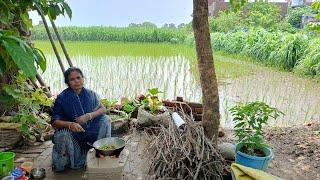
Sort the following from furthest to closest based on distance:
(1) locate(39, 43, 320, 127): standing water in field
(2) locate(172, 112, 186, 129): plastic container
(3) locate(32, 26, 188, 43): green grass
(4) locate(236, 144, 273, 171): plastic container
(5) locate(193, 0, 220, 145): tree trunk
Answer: (3) locate(32, 26, 188, 43): green grass → (1) locate(39, 43, 320, 127): standing water in field → (2) locate(172, 112, 186, 129): plastic container → (5) locate(193, 0, 220, 145): tree trunk → (4) locate(236, 144, 273, 171): plastic container

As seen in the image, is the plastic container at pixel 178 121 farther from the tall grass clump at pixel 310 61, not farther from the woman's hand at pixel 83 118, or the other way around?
the tall grass clump at pixel 310 61

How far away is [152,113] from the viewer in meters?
3.88

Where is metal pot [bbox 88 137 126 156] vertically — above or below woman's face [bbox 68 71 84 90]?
below

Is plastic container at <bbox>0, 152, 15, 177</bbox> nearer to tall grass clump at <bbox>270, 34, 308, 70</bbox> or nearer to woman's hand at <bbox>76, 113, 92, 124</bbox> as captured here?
woman's hand at <bbox>76, 113, 92, 124</bbox>

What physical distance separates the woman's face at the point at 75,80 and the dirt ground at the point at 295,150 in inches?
72.0

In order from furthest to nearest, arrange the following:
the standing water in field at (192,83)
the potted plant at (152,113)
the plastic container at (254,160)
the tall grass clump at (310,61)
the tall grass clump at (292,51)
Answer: the tall grass clump at (292,51)
the tall grass clump at (310,61)
the standing water in field at (192,83)
the potted plant at (152,113)
the plastic container at (254,160)

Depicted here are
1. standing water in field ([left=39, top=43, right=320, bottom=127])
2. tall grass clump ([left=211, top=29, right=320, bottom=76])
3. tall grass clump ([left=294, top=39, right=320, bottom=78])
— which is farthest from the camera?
tall grass clump ([left=211, top=29, right=320, bottom=76])

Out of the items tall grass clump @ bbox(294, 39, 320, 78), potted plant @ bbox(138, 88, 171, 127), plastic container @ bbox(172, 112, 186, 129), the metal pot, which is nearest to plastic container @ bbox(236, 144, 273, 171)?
plastic container @ bbox(172, 112, 186, 129)

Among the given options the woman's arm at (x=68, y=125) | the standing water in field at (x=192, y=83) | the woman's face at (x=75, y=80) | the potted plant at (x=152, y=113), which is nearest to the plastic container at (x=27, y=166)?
the woman's arm at (x=68, y=125)

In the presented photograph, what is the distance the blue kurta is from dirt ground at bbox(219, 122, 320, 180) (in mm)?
1575

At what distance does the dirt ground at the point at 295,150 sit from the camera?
2.99 metres

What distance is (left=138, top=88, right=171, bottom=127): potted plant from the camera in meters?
3.75

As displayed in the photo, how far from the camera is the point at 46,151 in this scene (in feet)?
10.6

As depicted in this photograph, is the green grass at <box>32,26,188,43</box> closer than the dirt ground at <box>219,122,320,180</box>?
No
